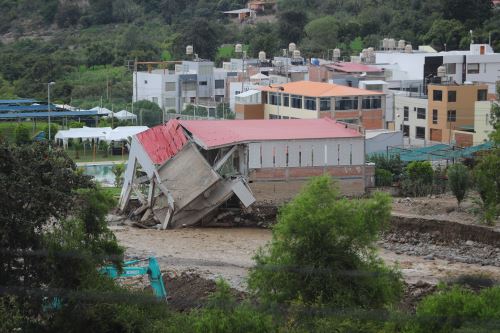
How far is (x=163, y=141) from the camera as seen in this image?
2103 cm

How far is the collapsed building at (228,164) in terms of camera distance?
19.8 meters

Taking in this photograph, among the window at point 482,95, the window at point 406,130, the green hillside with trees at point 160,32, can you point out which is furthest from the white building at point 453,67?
the green hillside with trees at point 160,32

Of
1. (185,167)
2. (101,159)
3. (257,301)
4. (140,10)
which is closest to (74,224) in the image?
(257,301)

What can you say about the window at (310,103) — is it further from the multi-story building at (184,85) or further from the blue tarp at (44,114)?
the multi-story building at (184,85)

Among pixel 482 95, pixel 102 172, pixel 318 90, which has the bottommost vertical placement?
pixel 102 172

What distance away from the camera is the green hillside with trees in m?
41.1

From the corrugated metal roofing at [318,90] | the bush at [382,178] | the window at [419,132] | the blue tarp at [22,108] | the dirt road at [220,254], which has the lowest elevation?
the dirt road at [220,254]

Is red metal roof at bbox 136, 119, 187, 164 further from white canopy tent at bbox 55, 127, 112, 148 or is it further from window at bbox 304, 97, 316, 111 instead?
window at bbox 304, 97, 316, 111

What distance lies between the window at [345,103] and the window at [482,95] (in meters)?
3.05

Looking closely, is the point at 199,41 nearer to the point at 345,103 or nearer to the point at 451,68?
the point at 451,68

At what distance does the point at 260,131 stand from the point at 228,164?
1.29m

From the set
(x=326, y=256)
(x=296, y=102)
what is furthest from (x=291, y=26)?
(x=326, y=256)

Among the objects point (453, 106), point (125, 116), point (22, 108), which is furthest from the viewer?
point (22, 108)

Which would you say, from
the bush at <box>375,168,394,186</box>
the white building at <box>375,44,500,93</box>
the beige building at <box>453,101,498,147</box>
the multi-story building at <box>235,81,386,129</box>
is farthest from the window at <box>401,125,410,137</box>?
the bush at <box>375,168,394,186</box>
